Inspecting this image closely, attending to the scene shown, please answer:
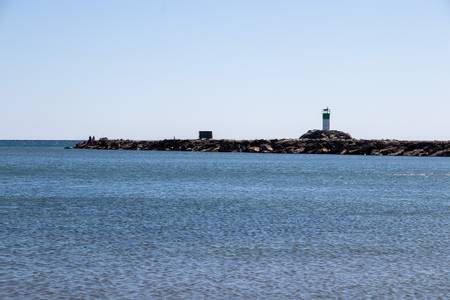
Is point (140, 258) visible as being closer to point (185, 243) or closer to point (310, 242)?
point (185, 243)

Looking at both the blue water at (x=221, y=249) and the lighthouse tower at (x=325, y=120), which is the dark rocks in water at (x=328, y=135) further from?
the blue water at (x=221, y=249)

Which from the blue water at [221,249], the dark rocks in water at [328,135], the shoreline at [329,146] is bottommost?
the blue water at [221,249]

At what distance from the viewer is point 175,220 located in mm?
30078

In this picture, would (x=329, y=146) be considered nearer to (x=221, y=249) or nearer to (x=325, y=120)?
(x=325, y=120)

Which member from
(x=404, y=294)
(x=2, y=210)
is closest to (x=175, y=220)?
(x=2, y=210)

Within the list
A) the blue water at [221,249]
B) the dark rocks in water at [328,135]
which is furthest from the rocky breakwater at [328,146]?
the blue water at [221,249]

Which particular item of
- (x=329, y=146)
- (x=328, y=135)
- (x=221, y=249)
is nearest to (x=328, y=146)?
(x=329, y=146)

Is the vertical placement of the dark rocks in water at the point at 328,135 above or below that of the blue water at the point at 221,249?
above

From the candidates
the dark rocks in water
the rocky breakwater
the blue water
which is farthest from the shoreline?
the blue water

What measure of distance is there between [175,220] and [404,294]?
52.4 ft

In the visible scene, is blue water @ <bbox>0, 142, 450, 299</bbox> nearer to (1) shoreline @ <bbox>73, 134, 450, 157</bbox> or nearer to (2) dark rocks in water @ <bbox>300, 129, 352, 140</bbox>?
(1) shoreline @ <bbox>73, 134, 450, 157</bbox>

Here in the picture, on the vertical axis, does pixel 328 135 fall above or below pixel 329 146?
above

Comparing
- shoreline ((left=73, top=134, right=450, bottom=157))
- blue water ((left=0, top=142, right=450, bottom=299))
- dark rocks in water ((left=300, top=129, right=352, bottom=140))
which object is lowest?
blue water ((left=0, top=142, right=450, bottom=299))

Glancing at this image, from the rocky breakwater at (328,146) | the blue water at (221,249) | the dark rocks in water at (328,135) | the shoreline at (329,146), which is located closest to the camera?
the blue water at (221,249)
